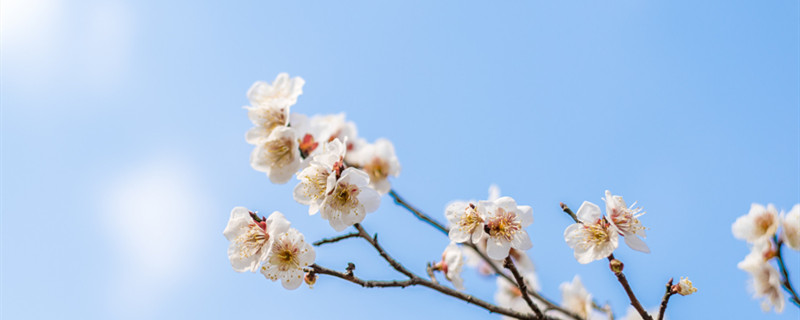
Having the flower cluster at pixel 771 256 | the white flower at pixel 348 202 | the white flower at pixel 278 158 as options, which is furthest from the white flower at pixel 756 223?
the white flower at pixel 278 158

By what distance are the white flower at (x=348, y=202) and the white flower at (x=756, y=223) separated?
1.49m

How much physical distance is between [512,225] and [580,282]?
1.24m

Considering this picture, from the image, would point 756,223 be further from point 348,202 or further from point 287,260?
point 287,260

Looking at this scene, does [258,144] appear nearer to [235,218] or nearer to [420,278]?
[235,218]

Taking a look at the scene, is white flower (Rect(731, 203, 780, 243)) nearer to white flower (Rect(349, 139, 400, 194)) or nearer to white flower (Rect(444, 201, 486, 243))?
white flower (Rect(444, 201, 486, 243))

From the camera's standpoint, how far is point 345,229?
2.03 meters

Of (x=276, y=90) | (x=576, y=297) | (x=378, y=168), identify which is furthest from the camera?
(x=378, y=168)

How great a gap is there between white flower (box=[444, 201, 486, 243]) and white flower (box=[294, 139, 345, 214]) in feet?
1.54

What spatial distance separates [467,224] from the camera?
79.3 inches

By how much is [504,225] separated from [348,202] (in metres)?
0.58

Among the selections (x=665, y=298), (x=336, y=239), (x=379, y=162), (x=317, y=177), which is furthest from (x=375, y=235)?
(x=379, y=162)

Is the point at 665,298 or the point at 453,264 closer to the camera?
the point at 665,298

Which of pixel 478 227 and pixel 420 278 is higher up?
pixel 478 227

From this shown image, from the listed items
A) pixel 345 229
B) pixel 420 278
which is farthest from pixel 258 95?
pixel 420 278
